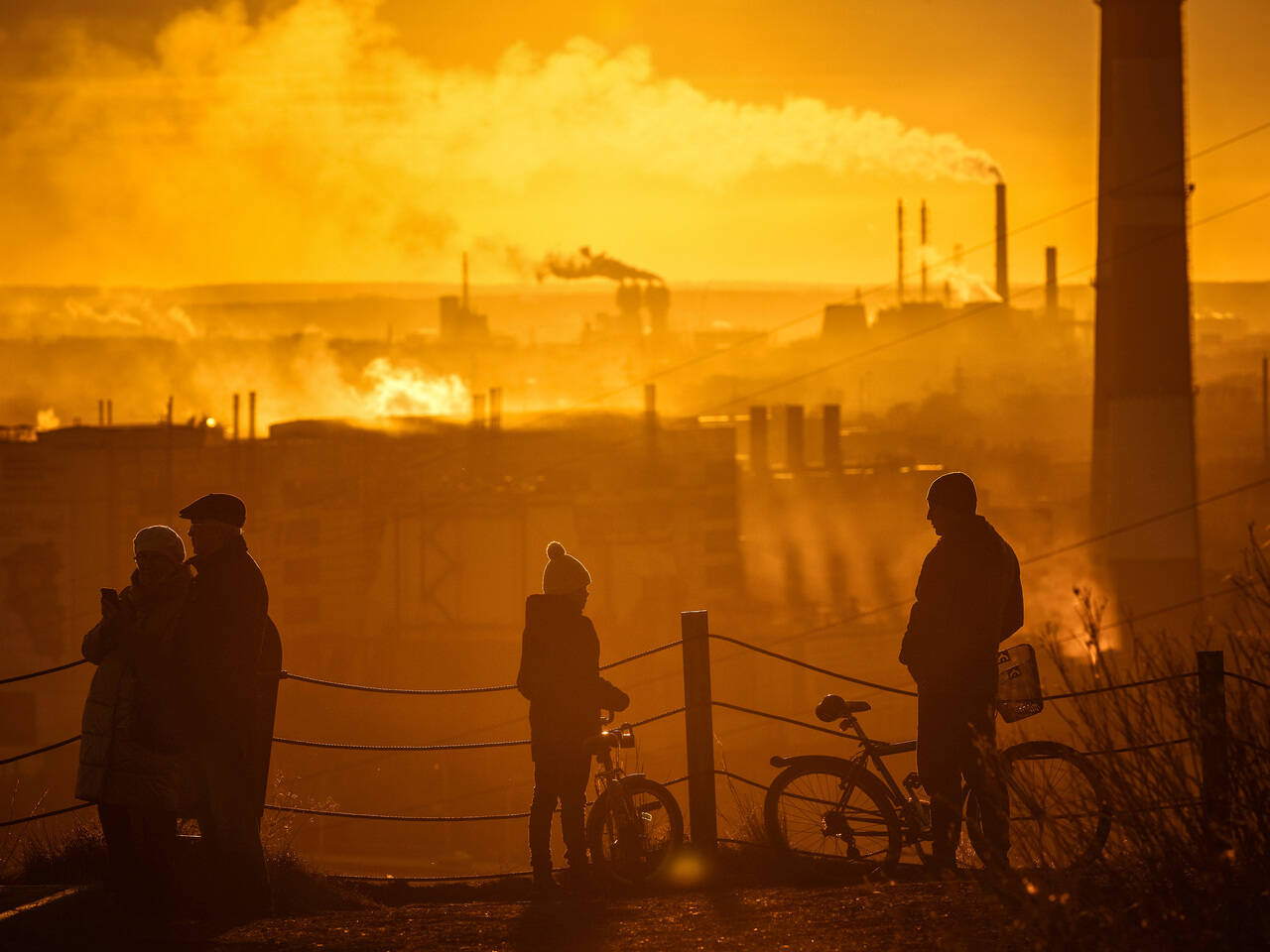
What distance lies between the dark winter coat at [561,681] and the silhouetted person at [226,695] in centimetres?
134

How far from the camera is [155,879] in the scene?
224 inches

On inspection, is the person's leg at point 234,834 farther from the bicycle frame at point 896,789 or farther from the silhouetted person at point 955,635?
the silhouetted person at point 955,635

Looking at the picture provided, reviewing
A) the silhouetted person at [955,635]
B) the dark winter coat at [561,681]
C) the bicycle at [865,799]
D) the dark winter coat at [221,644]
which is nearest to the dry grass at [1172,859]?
the silhouetted person at [955,635]

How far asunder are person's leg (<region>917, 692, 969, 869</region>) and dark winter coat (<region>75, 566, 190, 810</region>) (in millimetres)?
2839

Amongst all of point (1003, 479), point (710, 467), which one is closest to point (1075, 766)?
point (710, 467)

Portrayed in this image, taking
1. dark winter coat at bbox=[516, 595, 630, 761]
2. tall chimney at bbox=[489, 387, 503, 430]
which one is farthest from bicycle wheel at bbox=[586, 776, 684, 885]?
tall chimney at bbox=[489, 387, 503, 430]

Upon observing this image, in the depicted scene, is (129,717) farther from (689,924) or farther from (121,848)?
(689,924)

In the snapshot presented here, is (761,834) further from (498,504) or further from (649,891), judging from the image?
(498,504)

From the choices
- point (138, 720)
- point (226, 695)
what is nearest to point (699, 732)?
point (226, 695)

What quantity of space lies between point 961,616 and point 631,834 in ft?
5.89

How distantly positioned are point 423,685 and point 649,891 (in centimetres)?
3359

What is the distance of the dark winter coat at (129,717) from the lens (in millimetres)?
5441

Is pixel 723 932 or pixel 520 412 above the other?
pixel 520 412

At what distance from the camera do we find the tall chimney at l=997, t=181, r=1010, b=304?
69000 mm
